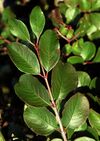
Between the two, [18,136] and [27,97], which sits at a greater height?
[27,97]

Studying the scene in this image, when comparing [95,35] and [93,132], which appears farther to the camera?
[95,35]

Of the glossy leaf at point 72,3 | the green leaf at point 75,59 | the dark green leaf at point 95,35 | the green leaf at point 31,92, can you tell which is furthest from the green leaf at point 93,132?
the glossy leaf at point 72,3

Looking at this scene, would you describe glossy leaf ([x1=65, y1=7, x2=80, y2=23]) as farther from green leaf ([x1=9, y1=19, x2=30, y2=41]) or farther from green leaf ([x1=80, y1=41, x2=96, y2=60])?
green leaf ([x1=9, y1=19, x2=30, y2=41])

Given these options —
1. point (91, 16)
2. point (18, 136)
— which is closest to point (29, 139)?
point (18, 136)

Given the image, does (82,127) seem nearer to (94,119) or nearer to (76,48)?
(94,119)

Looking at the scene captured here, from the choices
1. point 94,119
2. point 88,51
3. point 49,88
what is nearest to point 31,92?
point 49,88

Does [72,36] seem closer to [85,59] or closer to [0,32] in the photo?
[85,59]
